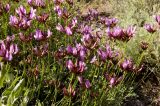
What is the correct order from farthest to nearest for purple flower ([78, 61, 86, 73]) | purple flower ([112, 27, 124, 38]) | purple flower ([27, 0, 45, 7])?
purple flower ([27, 0, 45, 7]), purple flower ([112, 27, 124, 38]), purple flower ([78, 61, 86, 73])

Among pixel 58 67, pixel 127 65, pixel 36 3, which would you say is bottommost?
pixel 58 67

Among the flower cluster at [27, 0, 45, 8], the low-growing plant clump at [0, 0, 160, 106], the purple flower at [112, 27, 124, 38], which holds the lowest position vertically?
the low-growing plant clump at [0, 0, 160, 106]

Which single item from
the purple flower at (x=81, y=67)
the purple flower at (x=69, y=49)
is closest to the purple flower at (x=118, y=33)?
the purple flower at (x=69, y=49)

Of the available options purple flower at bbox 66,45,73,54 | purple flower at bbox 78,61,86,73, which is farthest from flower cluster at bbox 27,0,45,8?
purple flower at bbox 78,61,86,73

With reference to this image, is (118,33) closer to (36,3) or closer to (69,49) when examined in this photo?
(69,49)

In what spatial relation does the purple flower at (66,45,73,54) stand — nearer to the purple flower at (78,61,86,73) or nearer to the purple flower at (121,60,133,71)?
the purple flower at (78,61,86,73)

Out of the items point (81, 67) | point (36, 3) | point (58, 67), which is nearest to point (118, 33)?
point (81, 67)

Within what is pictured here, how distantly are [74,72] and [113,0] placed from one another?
3581 mm

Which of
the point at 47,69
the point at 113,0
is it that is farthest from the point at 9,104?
the point at 113,0

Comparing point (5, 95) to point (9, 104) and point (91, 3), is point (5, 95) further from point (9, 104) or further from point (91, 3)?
point (91, 3)

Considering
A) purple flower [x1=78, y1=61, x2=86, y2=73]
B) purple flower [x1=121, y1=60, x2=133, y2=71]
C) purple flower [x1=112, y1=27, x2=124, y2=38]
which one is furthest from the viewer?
purple flower [x1=112, y1=27, x2=124, y2=38]

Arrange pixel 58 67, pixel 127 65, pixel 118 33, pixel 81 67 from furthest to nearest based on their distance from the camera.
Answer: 1. pixel 58 67
2. pixel 118 33
3. pixel 127 65
4. pixel 81 67

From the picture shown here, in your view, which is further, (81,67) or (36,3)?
(36,3)

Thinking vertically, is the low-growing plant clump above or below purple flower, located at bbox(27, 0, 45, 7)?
below
